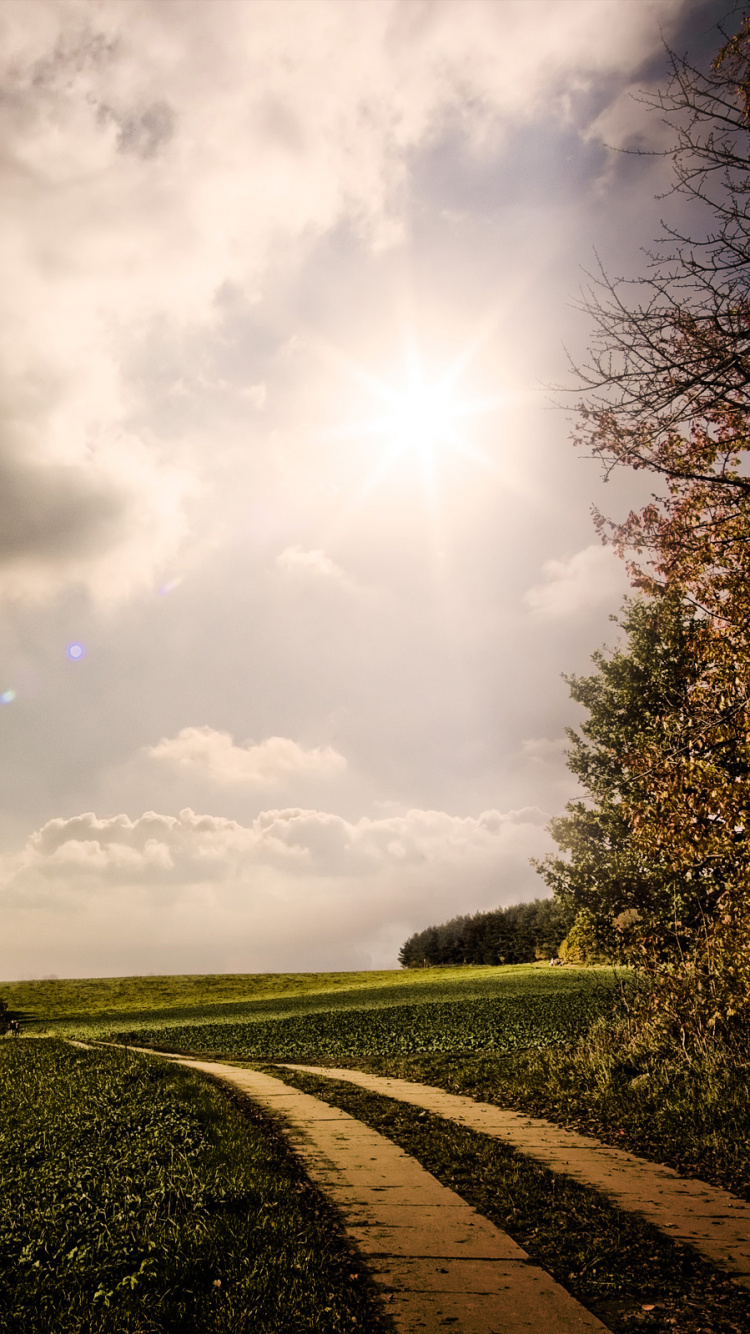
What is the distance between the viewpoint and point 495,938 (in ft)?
335

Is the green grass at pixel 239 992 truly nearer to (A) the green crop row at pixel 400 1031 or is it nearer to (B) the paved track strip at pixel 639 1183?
(A) the green crop row at pixel 400 1031

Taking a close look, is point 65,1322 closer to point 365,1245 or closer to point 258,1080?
point 365,1245

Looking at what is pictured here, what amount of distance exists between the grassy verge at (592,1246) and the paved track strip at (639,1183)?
203 millimetres

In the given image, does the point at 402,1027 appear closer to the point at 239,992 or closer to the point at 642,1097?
the point at 642,1097

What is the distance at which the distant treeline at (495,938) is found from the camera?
310 ft

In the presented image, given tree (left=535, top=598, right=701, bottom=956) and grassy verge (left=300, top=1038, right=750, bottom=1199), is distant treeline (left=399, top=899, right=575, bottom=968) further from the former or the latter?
grassy verge (left=300, top=1038, right=750, bottom=1199)

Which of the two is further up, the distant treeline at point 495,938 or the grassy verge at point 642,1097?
the grassy verge at point 642,1097

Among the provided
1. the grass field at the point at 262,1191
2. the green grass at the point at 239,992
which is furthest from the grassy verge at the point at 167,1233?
the green grass at the point at 239,992

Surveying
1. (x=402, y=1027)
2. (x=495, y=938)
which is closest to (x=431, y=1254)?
(x=402, y=1027)

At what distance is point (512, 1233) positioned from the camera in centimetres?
550

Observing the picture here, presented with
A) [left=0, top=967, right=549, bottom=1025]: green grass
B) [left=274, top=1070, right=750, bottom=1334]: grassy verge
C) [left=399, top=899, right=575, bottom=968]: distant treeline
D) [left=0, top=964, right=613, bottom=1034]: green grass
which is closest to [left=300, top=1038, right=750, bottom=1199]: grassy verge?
[left=274, top=1070, right=750, bottom=1334]: grassy verge

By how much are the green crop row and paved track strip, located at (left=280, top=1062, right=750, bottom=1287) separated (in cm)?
811

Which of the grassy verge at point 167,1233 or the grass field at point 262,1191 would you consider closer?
the grassy verge at point 167,1233

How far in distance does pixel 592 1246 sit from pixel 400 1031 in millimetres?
23348
